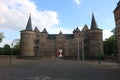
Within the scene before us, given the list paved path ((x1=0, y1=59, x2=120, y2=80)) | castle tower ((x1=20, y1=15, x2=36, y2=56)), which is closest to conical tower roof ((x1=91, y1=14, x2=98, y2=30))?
castle tower ((x1=20, y1=15, x2=36, y2=56))

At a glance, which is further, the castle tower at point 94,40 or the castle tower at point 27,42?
the castle tower at point 27,42

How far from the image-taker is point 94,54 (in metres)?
75.7

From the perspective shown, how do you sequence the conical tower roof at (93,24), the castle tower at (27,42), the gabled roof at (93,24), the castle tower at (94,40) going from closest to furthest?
the castle tower at (94,40)
the castle tower at (27,42)
the gabled roof at (93,24)
the conical tower roof at (93,24)

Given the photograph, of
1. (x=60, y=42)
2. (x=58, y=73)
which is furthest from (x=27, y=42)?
(x=58, y=73)

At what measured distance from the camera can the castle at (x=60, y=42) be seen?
255 feet

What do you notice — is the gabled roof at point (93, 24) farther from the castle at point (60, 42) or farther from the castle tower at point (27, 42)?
the castle tower at point (27, 42)

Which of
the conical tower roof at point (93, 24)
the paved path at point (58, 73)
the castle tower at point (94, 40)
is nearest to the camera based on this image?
the paved path at point (58, 73)

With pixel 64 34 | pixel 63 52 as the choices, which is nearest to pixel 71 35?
pixel 64 34

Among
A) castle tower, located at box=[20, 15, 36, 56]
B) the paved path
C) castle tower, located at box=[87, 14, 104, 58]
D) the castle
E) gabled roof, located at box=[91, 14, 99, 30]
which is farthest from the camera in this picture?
gabled roof, located at box=[91, 14, 99, 30]

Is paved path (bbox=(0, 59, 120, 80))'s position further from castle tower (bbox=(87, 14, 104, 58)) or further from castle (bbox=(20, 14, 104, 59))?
castle (bbox=(20, 14, 104, 59))

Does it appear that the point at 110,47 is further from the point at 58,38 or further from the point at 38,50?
the point at 38,50

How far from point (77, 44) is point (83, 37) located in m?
4.28

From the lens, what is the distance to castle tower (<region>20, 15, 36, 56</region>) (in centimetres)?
7725

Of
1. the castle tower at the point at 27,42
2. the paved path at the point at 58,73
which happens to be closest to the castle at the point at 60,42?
the castle tower at the point at 27,42
